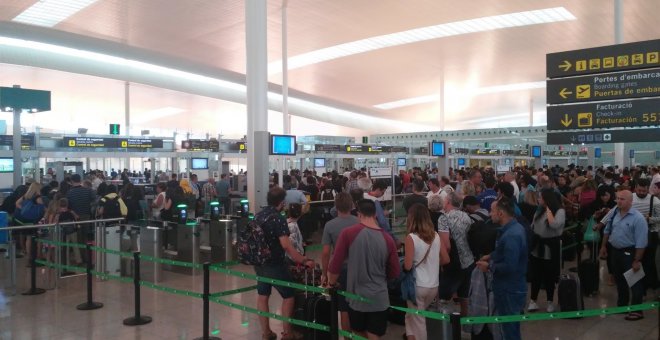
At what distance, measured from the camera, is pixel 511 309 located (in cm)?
451

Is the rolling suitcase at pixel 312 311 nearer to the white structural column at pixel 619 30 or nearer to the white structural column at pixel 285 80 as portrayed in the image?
the white structural column at pixel 619 30

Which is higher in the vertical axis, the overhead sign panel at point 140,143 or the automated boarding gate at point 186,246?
the overhead sign panel at point 140,143

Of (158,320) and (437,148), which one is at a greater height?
(437,148)

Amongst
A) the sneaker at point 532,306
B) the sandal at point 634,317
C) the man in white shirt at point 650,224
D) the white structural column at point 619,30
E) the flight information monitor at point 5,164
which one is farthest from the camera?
the flight information monitor at point 5,164

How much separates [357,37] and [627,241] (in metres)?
19.2

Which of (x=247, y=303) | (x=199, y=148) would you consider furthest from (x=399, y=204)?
(x=199, y=148)

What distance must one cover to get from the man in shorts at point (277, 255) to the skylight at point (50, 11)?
16.2 metres

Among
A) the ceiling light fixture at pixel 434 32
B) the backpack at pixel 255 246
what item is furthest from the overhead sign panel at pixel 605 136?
the ceiling light fixture at pixel 434 32

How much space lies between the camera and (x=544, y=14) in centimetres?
2075

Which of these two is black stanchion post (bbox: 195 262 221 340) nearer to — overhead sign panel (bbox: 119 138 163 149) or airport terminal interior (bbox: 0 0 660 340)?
airport terminal interior (bbox: 0 0 660 340)

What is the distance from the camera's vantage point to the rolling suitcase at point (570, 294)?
230 inches

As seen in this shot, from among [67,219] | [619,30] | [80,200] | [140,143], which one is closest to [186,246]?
[67,219]

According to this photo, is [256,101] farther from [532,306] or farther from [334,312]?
[334,312]

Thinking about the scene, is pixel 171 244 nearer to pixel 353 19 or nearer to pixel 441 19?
pixel 353 19
